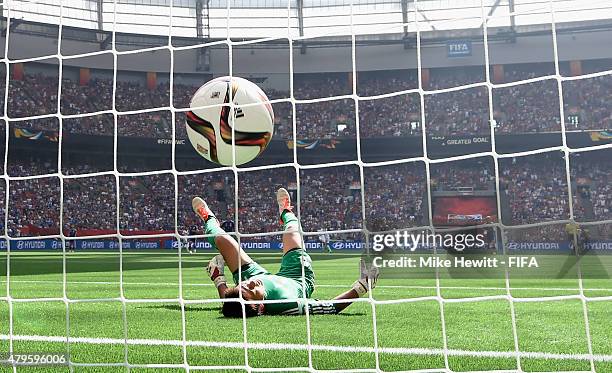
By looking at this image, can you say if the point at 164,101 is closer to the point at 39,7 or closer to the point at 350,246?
the point at 39,7

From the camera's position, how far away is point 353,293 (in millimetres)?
5840

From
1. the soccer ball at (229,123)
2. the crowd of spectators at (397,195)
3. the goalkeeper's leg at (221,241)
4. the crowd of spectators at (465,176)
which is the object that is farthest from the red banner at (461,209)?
the soccer ball at (229,123)

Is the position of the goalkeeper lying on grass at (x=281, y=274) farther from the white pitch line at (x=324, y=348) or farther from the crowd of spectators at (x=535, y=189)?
the crowd of spectators at (x=535, y=189)

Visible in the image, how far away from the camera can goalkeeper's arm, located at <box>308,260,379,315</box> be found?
5508 millimetres

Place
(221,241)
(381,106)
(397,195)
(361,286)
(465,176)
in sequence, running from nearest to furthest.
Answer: (361,286), (221,241), (397,195), (465,176), (381,106)

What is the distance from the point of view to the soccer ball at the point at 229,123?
487 cm

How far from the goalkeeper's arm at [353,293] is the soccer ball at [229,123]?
1.34 meters

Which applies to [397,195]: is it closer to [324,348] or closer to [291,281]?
[291,281]

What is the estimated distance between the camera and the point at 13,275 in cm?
1271

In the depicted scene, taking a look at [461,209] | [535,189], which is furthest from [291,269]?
[535,189]

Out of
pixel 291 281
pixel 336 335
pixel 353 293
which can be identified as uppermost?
pixel 291 281

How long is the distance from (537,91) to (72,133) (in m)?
20.9

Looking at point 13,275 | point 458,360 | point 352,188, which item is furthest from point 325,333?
point 352,188

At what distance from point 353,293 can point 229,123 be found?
1.91m
